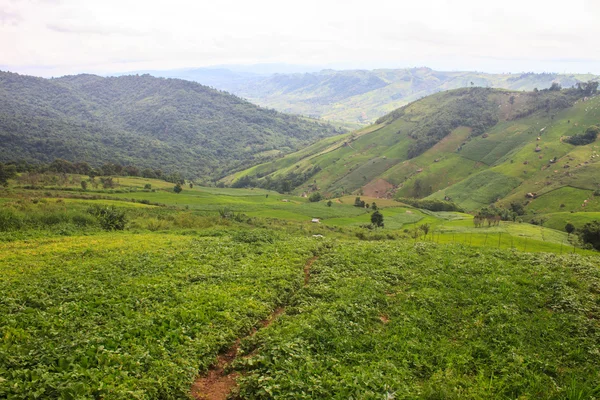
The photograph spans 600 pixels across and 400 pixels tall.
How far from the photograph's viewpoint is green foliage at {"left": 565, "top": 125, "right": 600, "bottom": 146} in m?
172

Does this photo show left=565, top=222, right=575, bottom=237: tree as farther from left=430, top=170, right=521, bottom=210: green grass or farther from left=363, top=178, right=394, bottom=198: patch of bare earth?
left=363, top=178, right=394, bottom=198: patch of bare earth

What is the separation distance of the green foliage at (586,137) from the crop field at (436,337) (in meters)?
188

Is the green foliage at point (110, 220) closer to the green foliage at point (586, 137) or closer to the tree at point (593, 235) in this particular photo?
the tree at point (593, 235)

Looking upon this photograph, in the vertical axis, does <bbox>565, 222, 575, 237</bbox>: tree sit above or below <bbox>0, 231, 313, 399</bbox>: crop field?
below

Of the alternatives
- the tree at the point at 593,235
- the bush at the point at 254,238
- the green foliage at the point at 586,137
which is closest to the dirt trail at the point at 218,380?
the bush at the point at 254,238

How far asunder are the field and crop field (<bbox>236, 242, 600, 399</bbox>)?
0.24ft

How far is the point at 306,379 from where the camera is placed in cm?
1410

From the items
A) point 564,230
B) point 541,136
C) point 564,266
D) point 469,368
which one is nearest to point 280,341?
point 469,368

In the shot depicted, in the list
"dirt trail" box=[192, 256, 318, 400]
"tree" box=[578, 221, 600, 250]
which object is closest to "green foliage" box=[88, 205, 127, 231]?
"dirt trail" box=[192, 256, 318, 400]

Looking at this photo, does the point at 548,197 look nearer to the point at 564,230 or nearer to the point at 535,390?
the point at 564,230

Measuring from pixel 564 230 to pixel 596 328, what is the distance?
99171 millimetres

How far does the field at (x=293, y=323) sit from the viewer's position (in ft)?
45.5

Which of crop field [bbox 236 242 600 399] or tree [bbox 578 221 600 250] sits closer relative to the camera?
crop field [bbox 236 242 600 399]

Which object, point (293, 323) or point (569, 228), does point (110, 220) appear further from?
point (569, 228)
